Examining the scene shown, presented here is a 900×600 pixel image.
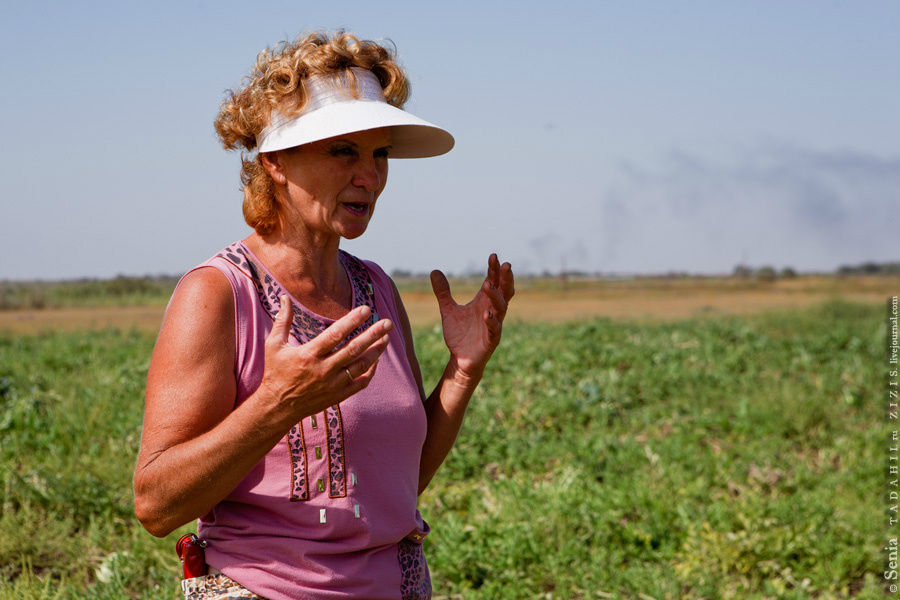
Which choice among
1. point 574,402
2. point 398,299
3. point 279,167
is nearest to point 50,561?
point 398,299

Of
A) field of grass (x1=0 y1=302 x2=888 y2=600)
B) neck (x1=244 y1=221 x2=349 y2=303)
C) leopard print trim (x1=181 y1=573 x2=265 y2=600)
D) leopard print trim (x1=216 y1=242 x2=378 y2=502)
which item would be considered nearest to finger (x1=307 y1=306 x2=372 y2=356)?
leopard print trim (x1=216 y1=242 x2=378 y2=502)

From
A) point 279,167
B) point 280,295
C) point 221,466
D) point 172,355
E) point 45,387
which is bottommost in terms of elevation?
point 45,387

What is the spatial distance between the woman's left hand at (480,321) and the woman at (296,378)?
20cm

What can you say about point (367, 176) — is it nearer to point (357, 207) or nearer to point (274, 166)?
point (357, 207)

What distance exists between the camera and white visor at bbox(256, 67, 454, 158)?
6.56 feet

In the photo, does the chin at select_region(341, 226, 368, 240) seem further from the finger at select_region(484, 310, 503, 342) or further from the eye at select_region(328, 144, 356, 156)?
the finger at select_region(484, 310, 503, 342)

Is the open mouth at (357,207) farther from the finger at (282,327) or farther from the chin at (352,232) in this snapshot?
the finger at (282,327)

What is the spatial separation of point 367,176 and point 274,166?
0.76 ft

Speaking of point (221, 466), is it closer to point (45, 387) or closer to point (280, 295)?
point (280, 295)

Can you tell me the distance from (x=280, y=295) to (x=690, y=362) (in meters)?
6.84

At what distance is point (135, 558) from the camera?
4172 millimetres

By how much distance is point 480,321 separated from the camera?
243 cm

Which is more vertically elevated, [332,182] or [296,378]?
[332,182]

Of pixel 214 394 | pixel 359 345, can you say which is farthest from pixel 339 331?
pixel 214 394
